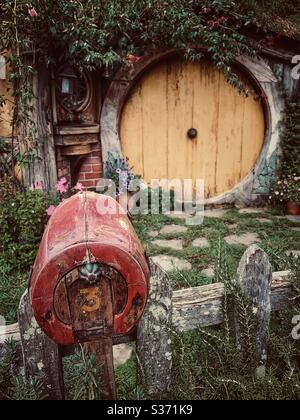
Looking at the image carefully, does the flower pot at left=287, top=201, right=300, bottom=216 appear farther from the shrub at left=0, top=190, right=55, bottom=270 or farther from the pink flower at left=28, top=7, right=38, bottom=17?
the pink flower at left=28, top=7, right=38, bottom=17

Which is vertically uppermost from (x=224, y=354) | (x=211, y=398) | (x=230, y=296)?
(x=230, y=296)

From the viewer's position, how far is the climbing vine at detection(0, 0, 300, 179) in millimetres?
3408

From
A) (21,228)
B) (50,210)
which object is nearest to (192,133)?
(50,210)

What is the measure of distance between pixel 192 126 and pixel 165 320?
362 cm

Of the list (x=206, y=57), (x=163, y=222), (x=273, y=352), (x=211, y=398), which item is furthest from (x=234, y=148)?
(x=211, y=398)

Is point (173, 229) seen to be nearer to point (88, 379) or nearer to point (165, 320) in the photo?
point (165, 320)

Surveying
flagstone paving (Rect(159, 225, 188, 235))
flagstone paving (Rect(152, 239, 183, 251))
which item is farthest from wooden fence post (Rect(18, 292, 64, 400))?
flagstone paving (Rect(159, 225, 188, 235))

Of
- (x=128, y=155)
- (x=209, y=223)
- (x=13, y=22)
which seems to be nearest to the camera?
(x=13, y=22)

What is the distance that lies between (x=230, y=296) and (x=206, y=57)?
370 centimetres

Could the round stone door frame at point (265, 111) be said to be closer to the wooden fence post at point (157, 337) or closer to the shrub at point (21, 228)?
the shrub at point (21, 228)

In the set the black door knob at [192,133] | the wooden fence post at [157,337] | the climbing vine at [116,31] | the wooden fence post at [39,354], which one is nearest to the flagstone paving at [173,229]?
the black door knob at [192,133]

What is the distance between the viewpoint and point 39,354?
1.56 meters

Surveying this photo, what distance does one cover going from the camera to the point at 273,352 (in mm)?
1998

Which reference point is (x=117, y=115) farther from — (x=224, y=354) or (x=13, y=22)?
(x=224, y=354)
